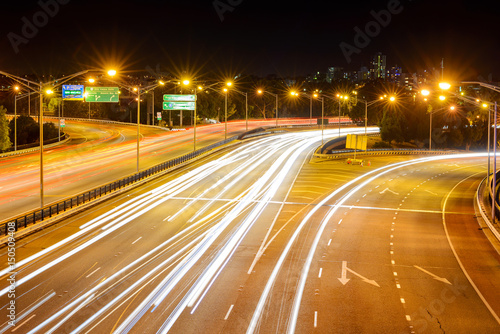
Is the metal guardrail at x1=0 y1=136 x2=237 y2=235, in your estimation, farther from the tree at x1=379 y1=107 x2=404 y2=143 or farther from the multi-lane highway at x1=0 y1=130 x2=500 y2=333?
the tree at x1=379 y1=107 x2=404 y2=143

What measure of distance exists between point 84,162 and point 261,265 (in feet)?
128

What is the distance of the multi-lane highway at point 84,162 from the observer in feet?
128

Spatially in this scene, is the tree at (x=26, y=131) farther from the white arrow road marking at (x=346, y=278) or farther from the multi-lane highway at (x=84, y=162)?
the white arrow road marking at (x=346, y=278)

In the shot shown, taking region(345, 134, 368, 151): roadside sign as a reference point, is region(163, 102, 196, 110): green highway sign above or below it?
above

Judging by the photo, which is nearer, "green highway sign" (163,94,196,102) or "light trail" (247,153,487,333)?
"light trail" (247,153,487,333)

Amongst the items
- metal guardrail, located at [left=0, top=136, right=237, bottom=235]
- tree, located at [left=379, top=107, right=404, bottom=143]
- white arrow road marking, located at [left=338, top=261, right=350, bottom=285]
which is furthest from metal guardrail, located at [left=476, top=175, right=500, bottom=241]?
tree, located at [left=379, top=107, right=404, bottom=143]

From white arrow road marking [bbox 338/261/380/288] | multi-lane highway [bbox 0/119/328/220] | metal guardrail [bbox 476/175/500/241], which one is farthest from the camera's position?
multi-lane highway [bbox 0/119/328/220]

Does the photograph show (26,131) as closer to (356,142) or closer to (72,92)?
(72,92)

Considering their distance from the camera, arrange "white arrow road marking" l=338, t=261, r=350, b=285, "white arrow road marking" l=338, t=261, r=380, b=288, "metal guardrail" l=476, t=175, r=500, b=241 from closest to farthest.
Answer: "white arrow road marking" l=338, t=261, r=380, b=288 < "white arrow road marking" l=338, t=261, r=350, b=285 < "metal guardrail" l=476, t=175, r=500, b=241

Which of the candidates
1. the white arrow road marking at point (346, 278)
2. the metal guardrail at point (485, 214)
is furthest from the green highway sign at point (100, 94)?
the white arrow road marking at point (346, 278)

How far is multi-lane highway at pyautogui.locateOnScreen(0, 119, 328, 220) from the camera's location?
128 feet

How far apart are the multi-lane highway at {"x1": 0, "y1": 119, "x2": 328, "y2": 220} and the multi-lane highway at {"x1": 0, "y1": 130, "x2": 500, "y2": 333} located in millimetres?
5612

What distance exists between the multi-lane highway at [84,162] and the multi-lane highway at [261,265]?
5.61m

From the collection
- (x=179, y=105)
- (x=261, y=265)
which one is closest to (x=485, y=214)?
(x=261, y=265)
